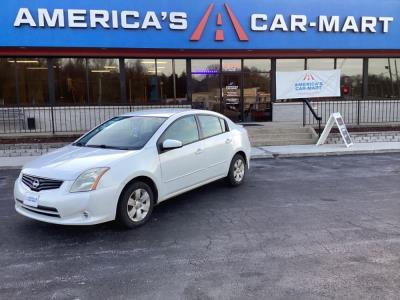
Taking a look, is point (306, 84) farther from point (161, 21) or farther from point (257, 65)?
point (161, 21)

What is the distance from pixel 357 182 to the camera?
834cm

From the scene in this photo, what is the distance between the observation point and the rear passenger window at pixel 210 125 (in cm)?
699

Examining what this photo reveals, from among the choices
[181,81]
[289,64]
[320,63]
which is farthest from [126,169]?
[320,63]

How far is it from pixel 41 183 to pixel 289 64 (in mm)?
14929

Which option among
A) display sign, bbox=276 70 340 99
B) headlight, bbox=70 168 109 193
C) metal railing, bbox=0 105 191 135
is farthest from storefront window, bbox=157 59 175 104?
headlight, bbox=70 168 109 193

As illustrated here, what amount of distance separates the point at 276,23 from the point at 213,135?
11091mm

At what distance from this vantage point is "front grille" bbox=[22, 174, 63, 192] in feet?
16.2

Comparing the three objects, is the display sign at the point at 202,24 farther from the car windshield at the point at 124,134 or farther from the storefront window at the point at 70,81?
the car windshield at the point at 124,134

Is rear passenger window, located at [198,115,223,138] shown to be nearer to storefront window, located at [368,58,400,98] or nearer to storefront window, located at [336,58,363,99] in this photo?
storefront window, located at [336,58,363,99]

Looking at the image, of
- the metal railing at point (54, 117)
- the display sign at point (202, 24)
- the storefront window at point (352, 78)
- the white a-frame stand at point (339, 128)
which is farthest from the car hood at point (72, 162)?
the storefront window at point (352, 78)

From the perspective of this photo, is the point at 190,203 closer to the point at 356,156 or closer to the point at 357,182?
the point at 357,182

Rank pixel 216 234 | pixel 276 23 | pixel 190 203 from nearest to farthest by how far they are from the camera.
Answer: pixel 216 234 < pixel 190 203 < pixel 276 23

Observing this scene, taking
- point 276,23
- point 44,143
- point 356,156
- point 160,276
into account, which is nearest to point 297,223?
point 160,276

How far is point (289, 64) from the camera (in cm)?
1805
